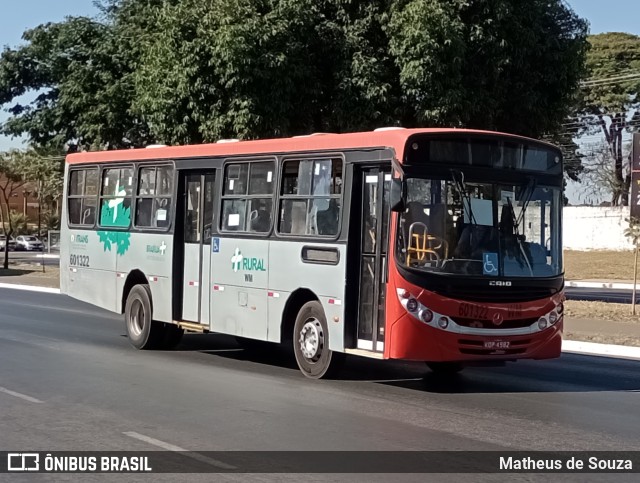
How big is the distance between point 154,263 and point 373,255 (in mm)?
5001

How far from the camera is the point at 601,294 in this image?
107 ft

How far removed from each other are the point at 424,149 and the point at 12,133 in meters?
27.1

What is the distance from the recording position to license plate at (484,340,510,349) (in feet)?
39.1

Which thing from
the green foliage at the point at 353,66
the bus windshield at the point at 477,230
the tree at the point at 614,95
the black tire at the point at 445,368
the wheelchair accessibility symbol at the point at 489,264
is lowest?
the black tire at the point at 445,368

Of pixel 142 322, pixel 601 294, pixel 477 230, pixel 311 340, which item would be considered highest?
pixel 477 230

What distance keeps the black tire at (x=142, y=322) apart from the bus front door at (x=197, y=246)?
34.0 inches

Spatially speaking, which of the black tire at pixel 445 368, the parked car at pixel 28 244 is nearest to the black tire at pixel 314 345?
the black tire at pixel 445 368

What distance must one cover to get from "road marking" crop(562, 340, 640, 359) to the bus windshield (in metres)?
5.48

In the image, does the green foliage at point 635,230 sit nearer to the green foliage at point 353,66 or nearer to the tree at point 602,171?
the green foliage at point 353,66

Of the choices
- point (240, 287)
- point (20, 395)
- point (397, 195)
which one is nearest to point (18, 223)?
point (240, 287)

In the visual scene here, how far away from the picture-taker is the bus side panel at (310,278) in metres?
12.5

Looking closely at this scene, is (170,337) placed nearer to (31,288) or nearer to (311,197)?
(311,197)

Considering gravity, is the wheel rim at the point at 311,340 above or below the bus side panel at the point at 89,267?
below

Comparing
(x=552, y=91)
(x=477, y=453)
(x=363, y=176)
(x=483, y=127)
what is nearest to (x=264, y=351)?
(x=363, y=176)
